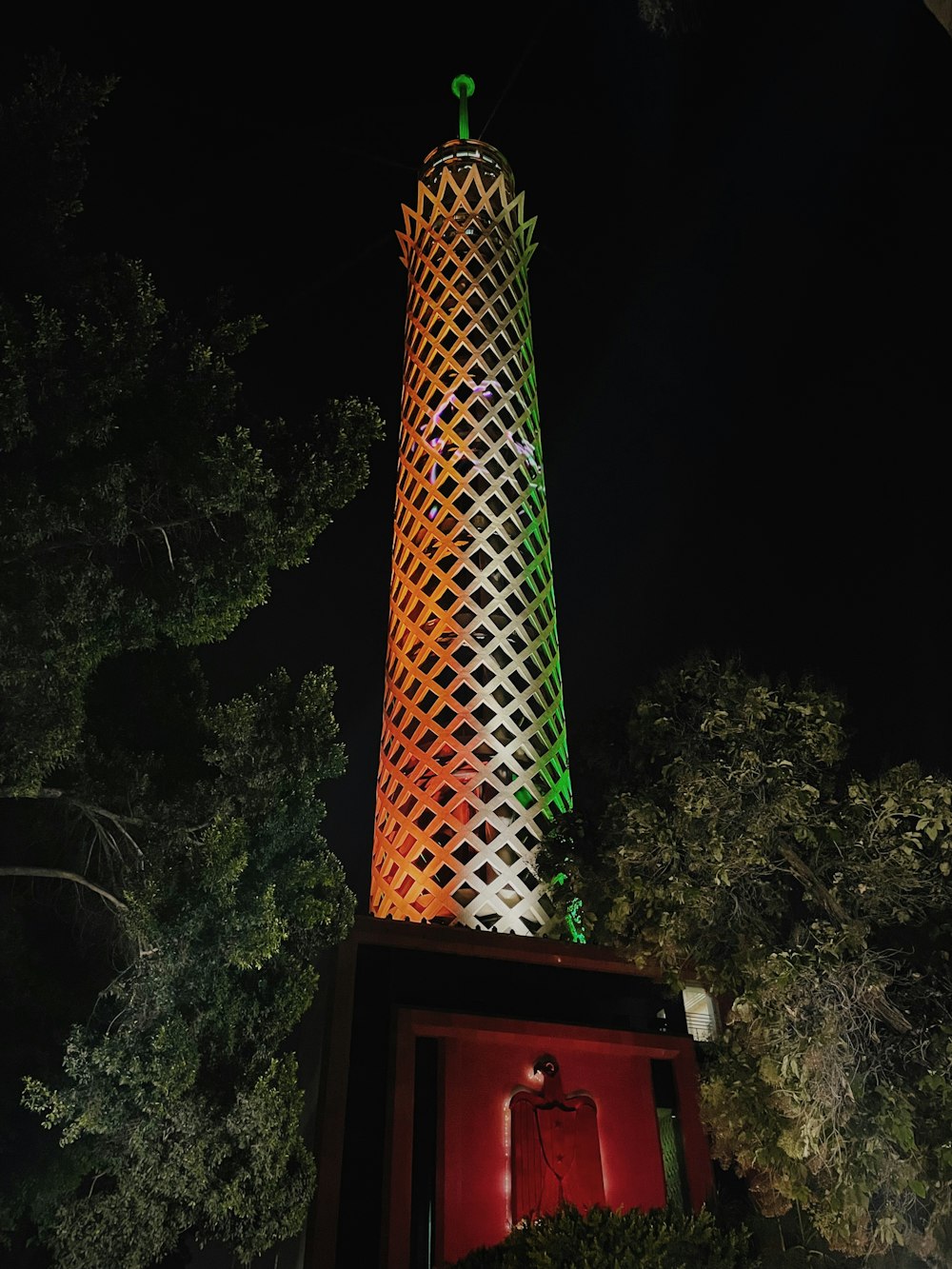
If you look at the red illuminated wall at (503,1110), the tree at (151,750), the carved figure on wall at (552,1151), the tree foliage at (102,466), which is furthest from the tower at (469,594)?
the tree foliage at (102,466)

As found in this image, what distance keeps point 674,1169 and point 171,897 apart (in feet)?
15.4

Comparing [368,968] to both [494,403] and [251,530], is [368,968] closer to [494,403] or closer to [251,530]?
[251,530]

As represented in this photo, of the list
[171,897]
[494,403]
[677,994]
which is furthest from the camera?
[494,403]

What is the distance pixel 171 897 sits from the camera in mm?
4922

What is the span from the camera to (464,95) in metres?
15.2

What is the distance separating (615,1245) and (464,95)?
15986mm

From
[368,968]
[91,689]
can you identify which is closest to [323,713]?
[91,689]

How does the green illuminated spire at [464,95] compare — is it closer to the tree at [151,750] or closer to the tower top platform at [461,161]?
the tower top platform at [461,161]

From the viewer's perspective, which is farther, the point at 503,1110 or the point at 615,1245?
the point at 503,1110

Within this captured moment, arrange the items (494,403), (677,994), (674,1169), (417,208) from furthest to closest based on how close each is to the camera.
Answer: (417,208) → (494,403) → (677,994) → (674,1169)

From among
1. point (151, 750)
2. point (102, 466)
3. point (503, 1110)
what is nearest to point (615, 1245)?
point (503, 1110)

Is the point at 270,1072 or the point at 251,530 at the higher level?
the point at 251,530

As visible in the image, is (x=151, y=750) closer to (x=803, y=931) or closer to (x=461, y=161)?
(x=803, y=931)

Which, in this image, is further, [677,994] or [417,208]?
[417,208]
